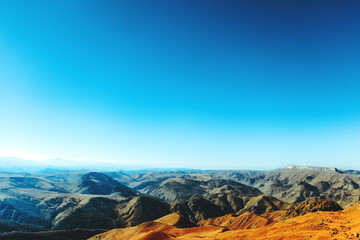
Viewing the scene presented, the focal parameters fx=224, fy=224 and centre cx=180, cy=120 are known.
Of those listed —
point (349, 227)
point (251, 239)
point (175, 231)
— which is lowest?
point (175, 231)

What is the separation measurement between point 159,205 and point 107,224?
46827 millimetres

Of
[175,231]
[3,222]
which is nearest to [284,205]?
[175,231]

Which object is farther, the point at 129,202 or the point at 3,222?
the point at 129,202

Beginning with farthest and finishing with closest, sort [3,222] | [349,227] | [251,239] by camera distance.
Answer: [3,222] → [251,239] → [349,227]

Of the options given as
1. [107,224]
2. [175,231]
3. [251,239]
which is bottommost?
[107,224]

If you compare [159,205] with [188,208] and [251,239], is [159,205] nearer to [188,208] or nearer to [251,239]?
[188,208]

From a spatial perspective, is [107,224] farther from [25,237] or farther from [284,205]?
[284,205]

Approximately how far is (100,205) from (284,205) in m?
152

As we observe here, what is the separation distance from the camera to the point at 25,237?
9888 centimetres

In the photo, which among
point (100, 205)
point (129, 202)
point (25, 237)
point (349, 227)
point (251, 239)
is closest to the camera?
point (349, 227)

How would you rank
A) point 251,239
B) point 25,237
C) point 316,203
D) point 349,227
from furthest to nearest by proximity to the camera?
point 25,237 → point 316,203 → point 251,239 → point 349,227

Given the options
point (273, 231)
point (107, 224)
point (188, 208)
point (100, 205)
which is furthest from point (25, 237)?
point (188, 208)

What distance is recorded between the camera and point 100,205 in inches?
7047

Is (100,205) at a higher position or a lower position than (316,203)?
lower
